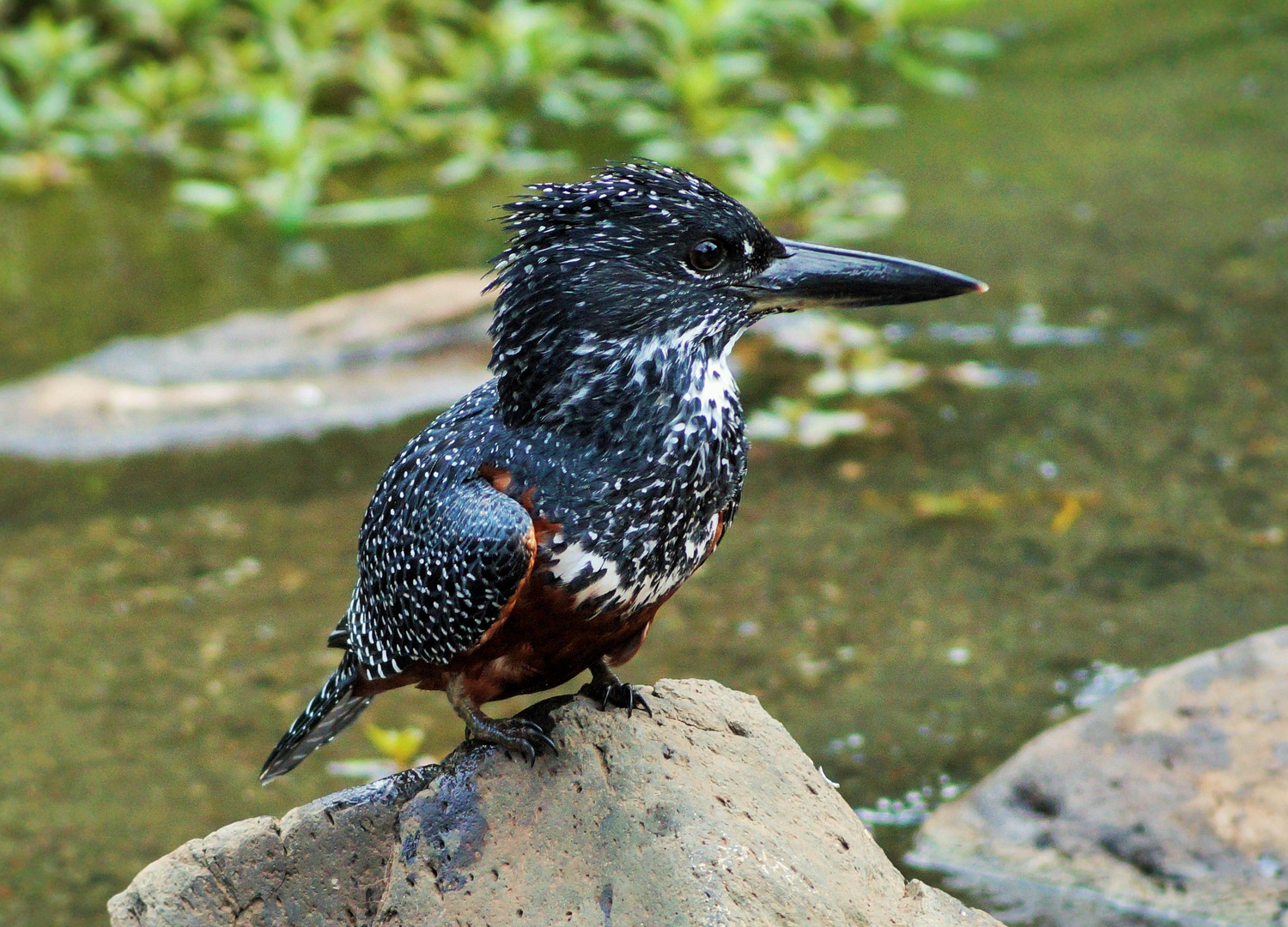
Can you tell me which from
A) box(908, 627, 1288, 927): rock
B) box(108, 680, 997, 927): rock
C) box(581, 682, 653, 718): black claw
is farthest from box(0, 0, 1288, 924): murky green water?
box(581, 682, 653, 718): black claw

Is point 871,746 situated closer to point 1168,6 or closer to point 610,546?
point 610,546

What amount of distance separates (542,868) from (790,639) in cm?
238

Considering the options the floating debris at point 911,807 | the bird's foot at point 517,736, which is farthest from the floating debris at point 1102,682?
the bird's foot at point 517,736

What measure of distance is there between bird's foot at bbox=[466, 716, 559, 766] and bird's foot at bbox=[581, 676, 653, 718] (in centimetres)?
17

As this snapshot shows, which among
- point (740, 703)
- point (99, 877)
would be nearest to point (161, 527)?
point (99, 877)

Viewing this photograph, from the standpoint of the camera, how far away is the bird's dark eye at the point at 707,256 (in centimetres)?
286

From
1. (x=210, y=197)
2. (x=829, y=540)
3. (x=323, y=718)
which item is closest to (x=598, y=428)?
(x=323, y=718)

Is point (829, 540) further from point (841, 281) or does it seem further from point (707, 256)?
point (707, 256)

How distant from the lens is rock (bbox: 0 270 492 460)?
6.56 m

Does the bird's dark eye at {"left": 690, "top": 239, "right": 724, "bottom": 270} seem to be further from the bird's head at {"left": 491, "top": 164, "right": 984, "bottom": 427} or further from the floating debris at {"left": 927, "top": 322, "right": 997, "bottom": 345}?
the floating debris at {"left": 927, "top": 322, "right": 997, "bottom": 345}

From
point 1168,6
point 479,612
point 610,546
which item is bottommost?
point 479,612

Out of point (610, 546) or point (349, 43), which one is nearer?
point (610, 546)

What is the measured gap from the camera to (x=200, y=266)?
27.2ft

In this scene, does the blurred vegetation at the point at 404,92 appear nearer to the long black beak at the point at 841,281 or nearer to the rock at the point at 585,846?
the long black beak at the point at 841,281
